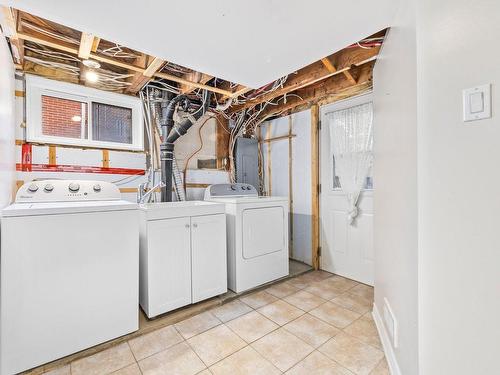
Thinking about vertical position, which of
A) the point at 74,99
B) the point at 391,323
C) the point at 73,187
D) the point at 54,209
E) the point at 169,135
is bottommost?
the point at 391,323

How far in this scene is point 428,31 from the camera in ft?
3.36

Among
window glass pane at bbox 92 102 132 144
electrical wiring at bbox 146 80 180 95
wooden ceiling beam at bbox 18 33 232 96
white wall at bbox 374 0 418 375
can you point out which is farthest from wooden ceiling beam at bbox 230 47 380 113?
window glass pane at bbox 92 102 132 144

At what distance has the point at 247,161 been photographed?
12.2 feet

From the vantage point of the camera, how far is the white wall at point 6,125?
1.63 meters

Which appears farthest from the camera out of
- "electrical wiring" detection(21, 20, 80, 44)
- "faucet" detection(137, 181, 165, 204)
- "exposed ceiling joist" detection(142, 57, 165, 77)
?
"faucet" detection(137, 181, 165, 204)

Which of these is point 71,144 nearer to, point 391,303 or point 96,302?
point 96,302

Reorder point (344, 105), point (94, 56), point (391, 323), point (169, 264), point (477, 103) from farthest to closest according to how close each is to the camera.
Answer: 1. point (344, 105)
2. point (169, 264)
3. point (94, 56)
4. point (391, 323)
5. point (477, 103)

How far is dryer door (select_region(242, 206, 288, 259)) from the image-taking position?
2.62m

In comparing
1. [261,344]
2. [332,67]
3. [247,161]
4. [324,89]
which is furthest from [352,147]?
[261,344]

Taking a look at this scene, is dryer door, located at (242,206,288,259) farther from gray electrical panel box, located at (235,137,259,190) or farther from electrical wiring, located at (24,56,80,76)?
electrical wiring, located at (24,56,80,76)

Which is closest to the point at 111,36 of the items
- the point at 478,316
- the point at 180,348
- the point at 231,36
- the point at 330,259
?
the point at 231,36

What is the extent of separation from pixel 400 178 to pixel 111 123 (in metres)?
2.82

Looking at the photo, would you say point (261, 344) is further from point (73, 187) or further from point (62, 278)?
point (73, 187)

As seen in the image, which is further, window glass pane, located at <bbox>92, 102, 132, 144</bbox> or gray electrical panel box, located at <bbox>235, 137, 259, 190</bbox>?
gray electrical panel box, located at <bbox>235, 137, 259, 190</bbox>
